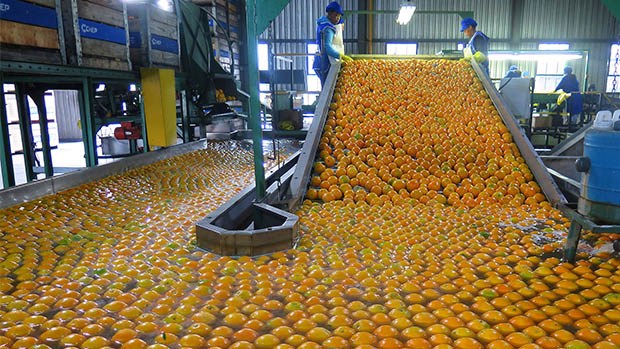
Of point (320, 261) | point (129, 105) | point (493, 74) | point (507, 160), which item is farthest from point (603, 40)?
point (320, 261)

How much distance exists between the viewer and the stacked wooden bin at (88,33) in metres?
4.56

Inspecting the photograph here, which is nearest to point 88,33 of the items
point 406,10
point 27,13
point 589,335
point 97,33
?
point 97,33

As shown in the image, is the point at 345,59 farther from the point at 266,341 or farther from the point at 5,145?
the point at 266,341

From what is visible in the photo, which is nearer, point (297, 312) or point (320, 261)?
point (297, 312)

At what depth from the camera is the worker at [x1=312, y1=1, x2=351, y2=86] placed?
6965 millimetres

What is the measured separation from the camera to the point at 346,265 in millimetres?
2674

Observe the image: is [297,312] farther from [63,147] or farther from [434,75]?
[63,147]

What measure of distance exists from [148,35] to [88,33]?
5.20 feet

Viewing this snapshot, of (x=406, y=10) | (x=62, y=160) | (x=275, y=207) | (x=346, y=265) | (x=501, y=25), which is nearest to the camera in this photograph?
(x=346, y=265)

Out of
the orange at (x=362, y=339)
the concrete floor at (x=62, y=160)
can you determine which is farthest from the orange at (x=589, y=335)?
the concrete floor at (x=62, y=160)

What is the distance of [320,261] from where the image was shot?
2.73 metres

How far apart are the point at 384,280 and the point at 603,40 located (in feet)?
74.9

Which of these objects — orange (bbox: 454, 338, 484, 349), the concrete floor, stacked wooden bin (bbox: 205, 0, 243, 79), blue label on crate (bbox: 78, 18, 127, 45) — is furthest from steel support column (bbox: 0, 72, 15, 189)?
stacked wooden bin (bbox: 205, 0, 243, 79)

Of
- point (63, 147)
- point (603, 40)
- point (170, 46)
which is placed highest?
point (603, 40)
